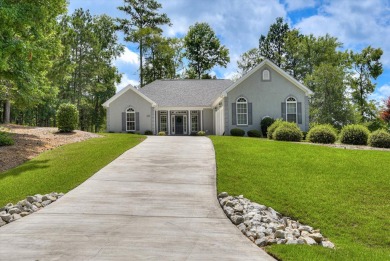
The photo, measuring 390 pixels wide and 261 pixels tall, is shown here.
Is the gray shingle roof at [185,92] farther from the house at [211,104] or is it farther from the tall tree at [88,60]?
the tall tree at [88,60]

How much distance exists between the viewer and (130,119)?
31156mm

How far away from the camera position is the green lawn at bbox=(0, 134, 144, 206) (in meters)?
9.83

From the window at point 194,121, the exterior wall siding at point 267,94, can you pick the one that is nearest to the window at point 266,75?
the exterior wall siding at point 267,94

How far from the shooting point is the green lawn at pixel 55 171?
32.2ft

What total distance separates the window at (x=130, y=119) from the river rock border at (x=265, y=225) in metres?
23.1

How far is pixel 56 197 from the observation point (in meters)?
8.91

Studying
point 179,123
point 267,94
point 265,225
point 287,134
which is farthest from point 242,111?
point 265,225

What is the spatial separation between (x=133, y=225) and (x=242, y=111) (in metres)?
21.8

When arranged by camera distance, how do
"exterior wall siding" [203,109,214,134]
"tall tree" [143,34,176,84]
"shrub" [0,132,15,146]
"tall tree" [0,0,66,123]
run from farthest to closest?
"tall tree" [143,34,176,84] < "exterior wall siding" [203,109,214,134] < "shrub" [0,132,15,146] < "tall tree" [0,0,66,123]

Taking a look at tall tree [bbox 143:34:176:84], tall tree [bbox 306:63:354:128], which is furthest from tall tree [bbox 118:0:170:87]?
tall tree [bbox 306:63:354:128]

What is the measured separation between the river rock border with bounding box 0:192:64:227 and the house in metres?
19.5

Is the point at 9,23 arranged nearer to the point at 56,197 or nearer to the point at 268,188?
the point at 56,197

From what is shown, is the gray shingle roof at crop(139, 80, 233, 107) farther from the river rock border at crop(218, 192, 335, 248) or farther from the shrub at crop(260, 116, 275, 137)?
the river rock border at crop(218, 192, 335, 248)

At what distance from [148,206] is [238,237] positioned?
249 centimetres
